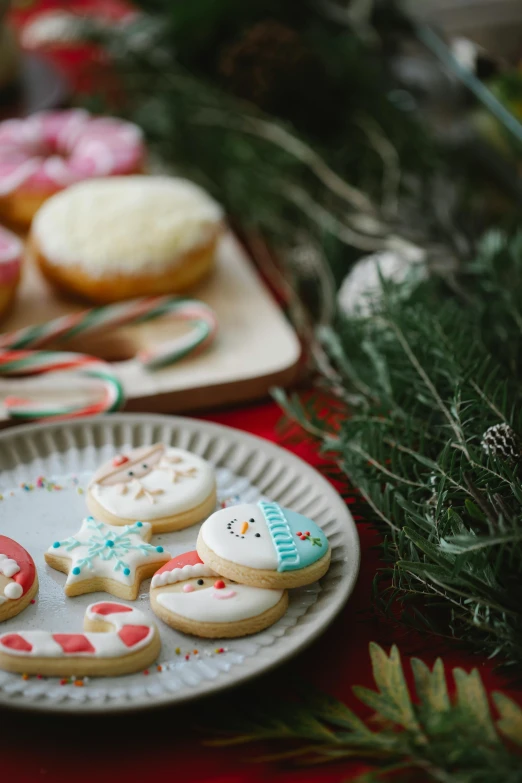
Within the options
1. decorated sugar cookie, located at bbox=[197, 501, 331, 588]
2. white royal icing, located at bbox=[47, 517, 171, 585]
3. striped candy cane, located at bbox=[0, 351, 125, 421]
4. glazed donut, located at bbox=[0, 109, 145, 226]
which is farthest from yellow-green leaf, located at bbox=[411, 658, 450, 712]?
glazed donut, located at bbox=[0, 109, 145, 226]

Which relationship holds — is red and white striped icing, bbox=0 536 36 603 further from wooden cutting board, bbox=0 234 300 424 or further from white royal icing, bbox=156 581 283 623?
wooden cutting board, bbox=0 234 300 424

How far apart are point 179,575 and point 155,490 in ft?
0.45

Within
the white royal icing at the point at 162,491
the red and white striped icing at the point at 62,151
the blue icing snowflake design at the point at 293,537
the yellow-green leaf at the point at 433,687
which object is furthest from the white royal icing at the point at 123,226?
the yellow-green leaf at the point at 433,687

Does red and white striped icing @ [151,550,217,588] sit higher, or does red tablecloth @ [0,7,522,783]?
red and white striped icing @ [151,550,217,588]

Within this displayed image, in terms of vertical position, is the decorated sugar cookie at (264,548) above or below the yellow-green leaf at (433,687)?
above

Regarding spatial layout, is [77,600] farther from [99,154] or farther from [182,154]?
[182,154]

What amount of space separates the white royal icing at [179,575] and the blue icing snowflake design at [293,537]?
7 centimetres

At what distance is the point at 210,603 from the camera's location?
74 cm

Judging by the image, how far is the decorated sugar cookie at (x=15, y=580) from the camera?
75 cm

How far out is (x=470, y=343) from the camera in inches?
38.3

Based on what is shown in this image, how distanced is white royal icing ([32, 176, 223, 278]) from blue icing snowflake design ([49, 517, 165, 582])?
580mm

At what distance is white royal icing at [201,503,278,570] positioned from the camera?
30.0 inches

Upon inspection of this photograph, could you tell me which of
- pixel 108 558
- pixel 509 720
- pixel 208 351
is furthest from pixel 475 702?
pixel 208 351

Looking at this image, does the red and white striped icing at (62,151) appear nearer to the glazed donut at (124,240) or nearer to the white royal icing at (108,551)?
the glazed donut at (124,240)
